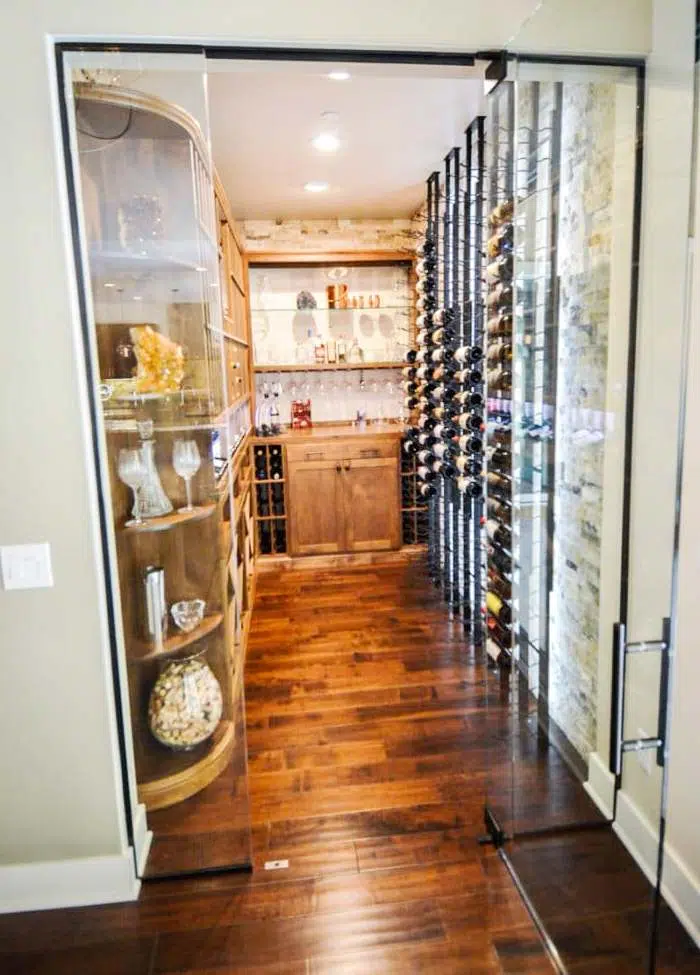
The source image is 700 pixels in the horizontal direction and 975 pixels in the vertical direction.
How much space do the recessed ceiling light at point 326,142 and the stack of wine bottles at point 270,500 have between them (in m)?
2.08

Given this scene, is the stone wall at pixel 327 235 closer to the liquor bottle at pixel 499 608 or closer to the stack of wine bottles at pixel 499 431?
the stack of wine bottles at pixel 499 431

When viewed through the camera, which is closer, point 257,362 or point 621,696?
point 621,696

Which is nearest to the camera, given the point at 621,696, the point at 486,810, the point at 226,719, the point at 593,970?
the point at 621,696

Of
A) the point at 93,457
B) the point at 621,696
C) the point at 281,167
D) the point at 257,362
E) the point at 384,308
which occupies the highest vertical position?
the point at 281,167

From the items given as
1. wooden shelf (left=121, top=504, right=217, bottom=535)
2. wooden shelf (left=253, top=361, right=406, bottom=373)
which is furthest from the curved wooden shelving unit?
wooden shelf (left=253, top=361, right=406, bottom=373)

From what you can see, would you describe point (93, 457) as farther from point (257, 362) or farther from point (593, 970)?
point (257, 362)

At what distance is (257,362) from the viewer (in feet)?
17.2

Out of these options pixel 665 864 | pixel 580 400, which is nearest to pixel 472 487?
pixel 580 400

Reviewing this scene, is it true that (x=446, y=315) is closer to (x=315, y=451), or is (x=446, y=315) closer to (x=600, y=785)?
(x=315, y=451)

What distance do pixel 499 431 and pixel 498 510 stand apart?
360mm

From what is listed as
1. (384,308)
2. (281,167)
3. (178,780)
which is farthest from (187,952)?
(384,308)

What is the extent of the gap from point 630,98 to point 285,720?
105 inches

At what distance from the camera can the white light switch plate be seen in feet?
A: 5.70

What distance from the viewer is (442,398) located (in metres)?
3.78
